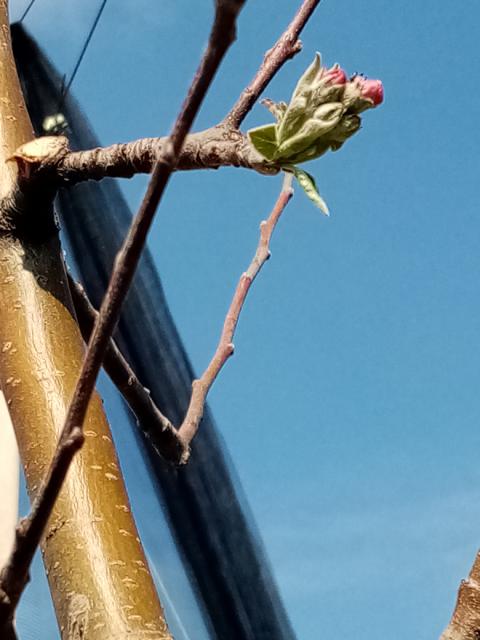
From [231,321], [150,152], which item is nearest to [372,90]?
[150,152]

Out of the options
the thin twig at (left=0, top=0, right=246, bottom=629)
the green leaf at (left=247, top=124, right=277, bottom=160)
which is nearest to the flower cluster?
the green leaf at (left=247, top=124, right=277, bottom=160)

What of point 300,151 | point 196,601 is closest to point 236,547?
point 196,601

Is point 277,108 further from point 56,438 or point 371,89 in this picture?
point 56,438

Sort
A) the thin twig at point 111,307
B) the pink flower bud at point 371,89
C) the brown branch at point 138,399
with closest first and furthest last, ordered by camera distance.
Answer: the thin twig at point 111,307 → the pink flower bud at point 371,89 → the brown branch at point 138,399

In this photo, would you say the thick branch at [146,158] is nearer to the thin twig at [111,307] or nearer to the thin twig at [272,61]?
the thin twig at [272,61]

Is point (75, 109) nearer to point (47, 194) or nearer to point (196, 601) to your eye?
point (196, 601)

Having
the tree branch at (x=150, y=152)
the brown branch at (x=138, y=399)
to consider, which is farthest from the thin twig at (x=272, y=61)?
the brown branch at (x=138, y=399)

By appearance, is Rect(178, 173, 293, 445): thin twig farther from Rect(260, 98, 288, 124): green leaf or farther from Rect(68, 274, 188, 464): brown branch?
Rect(260, 98, 288, 124): green leaf
